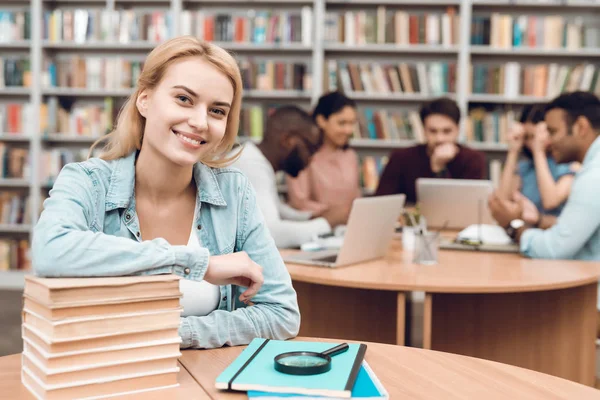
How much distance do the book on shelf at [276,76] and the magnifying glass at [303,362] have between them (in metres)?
4.22

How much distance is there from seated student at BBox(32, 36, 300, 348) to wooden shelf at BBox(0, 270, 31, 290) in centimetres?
444

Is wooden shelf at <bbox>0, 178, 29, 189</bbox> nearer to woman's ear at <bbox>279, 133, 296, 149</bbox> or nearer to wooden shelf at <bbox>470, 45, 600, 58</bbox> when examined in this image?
woman's ear at <bbox>279, 133, 296, 149</bbox>

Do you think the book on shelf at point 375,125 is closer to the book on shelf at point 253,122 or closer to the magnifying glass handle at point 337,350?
the book on shelf at point 253,122

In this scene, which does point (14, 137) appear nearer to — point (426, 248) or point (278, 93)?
point (278, 93)

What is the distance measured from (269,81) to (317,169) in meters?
1.15

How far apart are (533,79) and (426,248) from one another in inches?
123

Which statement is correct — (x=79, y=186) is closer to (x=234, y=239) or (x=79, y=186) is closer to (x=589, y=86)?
(x=234, y=239)

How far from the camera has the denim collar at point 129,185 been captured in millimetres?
1396

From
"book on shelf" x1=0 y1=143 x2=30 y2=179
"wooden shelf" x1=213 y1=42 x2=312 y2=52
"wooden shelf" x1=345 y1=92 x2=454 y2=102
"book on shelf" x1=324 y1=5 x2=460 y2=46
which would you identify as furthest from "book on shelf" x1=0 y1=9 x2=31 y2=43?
"wooden shelf" x1=345 y1=92 x2=454 y2=102

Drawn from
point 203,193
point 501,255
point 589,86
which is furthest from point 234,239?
point 589,86

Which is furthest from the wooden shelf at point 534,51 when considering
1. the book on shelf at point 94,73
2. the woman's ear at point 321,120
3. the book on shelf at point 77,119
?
the book on shelf at point 77,119

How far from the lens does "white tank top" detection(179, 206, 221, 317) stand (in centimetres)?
147

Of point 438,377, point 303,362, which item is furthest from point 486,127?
point 303,362

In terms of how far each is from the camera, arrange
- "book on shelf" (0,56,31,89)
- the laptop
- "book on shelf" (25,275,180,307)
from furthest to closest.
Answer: "book on shelf" (0,56,31,89)
the laptop
"book on shelf" (25,275,180,307)
